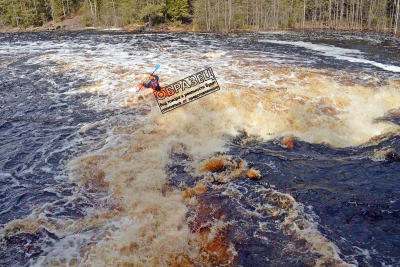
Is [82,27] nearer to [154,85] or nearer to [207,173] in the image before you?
[154,85]

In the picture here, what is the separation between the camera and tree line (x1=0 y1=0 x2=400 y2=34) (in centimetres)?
3878

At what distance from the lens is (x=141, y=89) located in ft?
40.0

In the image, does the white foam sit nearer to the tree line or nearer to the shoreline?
the tree line

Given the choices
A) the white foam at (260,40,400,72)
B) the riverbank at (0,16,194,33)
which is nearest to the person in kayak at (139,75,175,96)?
the white foam at (260,40,400,72)

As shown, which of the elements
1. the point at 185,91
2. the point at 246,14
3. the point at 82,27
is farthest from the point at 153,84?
the point at 82,27

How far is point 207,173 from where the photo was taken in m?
7.08

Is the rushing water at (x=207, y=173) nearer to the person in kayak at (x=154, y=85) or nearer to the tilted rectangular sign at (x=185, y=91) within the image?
the tilted rectangular sign at (x=185, y=91)

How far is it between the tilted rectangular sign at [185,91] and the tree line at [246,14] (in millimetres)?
28963

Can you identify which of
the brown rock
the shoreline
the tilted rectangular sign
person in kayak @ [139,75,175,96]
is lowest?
the brown rock

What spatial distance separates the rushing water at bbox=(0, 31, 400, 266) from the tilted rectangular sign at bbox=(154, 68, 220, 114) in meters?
0.48

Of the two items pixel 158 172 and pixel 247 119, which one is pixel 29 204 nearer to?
pixel 158 172

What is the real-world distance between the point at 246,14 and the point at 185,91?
118ft

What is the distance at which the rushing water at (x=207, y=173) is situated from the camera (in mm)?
4879

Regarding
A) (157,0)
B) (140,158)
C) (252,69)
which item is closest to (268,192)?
(140,158)
